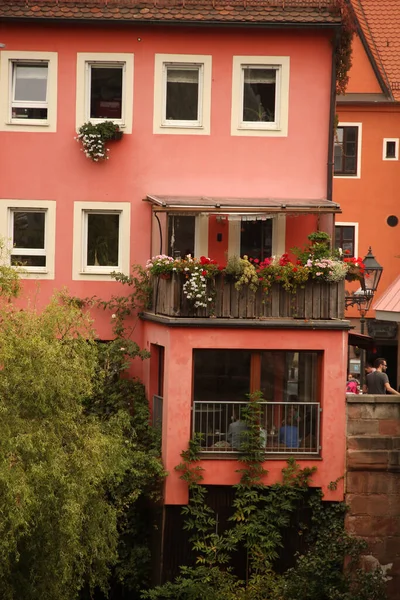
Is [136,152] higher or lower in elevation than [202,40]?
lower

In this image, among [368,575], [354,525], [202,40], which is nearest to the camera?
[368,575]

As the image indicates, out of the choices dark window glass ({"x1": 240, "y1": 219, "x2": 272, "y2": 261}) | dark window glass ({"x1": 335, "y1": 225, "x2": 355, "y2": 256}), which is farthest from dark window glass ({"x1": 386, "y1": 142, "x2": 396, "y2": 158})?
dark window glass ({"x1": 240, "y1": 219, "x2": 272, "y2": 261})

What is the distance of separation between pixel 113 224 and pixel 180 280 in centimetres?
321

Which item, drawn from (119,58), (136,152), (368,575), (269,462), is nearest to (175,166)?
(136,152)

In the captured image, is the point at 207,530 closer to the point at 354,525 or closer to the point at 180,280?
the point at 354,525

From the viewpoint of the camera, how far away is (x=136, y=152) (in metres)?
26.0

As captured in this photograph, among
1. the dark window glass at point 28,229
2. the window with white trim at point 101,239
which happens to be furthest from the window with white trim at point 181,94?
the dark window glass at point 28,229

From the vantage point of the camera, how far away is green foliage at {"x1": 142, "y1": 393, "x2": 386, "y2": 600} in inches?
895

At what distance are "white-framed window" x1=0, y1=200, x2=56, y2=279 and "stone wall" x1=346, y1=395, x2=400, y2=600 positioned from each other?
6.62 metres

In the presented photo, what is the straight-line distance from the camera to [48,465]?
1947cm

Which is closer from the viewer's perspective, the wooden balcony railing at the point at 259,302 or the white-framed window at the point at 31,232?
the wooden balcony railing at the point at 259,302

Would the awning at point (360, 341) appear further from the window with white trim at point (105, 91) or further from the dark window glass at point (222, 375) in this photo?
the window with white trim at point (105, 91)

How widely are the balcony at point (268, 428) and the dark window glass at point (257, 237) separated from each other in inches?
144

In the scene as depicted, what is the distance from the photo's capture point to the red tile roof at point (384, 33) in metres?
41.8
